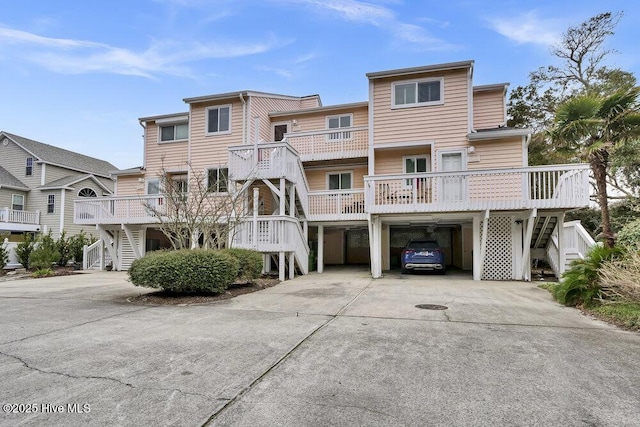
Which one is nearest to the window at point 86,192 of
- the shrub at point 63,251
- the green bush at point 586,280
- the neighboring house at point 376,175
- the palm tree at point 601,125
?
the shrub at point 63,251

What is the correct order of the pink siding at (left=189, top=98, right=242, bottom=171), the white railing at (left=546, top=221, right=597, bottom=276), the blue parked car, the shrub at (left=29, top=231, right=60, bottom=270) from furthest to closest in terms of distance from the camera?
the pink siding at (left=189, top=98, right=242, bottom=171) → the shrub at (left=29, top=231, right=60, bottom=270) → the blue parked car → the white railing at (left=546, top=221, right=597, bottom=276)

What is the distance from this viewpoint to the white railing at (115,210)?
1569 centimetres

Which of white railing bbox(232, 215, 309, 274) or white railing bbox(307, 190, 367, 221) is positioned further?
white railing bbox(307, 190, 367, 221)

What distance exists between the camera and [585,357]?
412cm

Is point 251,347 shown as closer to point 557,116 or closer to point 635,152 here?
point 557,116

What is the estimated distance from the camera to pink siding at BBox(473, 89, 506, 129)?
1516 centimetres

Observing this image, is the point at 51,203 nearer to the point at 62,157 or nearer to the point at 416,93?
the point at 62,157

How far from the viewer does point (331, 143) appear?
604 inches

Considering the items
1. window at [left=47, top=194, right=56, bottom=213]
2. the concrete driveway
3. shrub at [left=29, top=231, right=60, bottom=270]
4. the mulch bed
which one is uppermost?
window at [left=47, top=194, right=56, bottom=213]

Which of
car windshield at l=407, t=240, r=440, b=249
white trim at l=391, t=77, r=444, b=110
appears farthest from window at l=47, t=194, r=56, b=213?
car windshield at l=407, t=240, r=440, b=249

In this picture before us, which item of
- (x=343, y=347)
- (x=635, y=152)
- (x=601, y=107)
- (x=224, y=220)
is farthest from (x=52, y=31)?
(x=635, y=152)

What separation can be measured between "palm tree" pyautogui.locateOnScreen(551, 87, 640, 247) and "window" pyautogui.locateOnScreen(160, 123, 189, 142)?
15766 millimetres

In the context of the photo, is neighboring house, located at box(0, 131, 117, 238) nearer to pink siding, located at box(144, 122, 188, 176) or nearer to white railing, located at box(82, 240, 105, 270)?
white railing, located at box(82, 240, 105, 270)

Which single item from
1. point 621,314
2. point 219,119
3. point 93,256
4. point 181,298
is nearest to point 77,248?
point 93,256
